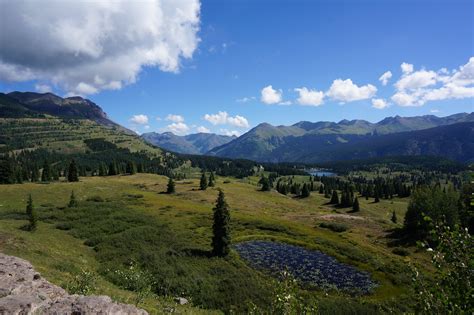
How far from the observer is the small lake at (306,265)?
55625 mm

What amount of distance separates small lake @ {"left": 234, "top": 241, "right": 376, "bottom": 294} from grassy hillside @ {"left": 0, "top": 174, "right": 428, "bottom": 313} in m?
2.67

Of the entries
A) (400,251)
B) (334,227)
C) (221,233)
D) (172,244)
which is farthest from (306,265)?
(334,227)

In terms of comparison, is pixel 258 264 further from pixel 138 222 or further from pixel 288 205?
pixel 288 205

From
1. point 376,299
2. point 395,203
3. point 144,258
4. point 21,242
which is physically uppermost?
point 21,242

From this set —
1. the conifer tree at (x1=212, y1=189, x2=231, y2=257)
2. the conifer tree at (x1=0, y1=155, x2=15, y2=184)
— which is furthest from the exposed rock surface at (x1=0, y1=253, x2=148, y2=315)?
the conifer tree at (x1=0, y1=155, x2=15, y2=184)

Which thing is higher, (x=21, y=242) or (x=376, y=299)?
(x=21, y=242)

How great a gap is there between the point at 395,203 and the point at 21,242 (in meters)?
201

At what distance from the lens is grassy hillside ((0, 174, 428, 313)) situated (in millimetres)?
43312

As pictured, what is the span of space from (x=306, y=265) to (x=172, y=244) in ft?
89.6

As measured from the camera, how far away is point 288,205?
15375 centimetres

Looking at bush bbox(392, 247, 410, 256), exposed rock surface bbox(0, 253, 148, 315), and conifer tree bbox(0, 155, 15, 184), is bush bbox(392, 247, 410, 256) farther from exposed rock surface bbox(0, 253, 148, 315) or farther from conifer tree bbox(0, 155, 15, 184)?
conifer tree bbox(0, 155, 15, 184)

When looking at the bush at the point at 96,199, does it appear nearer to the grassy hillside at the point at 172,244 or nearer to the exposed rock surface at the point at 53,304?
the grassy hillside at the point at 172,244

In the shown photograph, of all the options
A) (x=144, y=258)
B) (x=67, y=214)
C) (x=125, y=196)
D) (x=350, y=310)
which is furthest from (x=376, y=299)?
(x=125, y=196)

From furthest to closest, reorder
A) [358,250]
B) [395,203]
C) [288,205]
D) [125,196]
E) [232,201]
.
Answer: [395,203] → [288,205] → [232,201] → [125,196] → [358,250]
